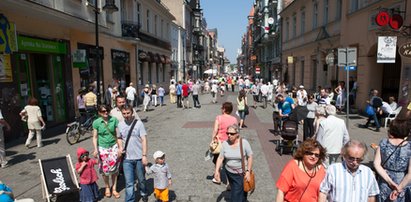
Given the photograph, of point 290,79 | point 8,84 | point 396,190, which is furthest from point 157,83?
point 396,190

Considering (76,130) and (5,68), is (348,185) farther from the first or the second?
(5,68)

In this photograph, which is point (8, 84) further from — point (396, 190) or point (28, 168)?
point (396, 190)

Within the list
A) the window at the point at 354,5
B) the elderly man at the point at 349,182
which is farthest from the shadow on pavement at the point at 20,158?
the window at the point at 354,5

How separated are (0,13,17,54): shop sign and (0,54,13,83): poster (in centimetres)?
30

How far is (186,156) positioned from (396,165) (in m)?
4.99

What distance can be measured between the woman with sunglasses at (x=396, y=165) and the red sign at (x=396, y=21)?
9.19 meters

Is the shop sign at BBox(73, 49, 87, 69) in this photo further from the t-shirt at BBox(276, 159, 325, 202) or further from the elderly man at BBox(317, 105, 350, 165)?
the t-shirt at BBox(276, 159, 325, 202)

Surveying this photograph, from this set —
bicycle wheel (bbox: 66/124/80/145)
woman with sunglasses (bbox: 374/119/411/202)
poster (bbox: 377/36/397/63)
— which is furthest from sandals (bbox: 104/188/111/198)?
poster (bbox: 377/36/397/63)

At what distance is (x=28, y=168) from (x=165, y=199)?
164 inches

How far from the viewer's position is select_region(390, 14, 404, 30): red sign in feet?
35.6

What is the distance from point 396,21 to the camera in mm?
10938

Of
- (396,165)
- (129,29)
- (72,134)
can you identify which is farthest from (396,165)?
(129,29)

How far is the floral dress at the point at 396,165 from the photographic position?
357cm

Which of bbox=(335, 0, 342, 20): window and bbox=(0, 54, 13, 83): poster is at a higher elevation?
bbox=(335, 0, 342, 20): window
